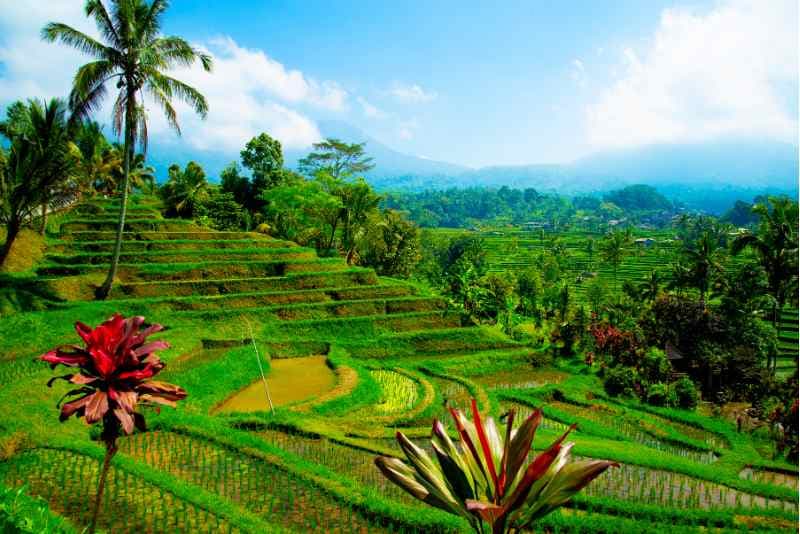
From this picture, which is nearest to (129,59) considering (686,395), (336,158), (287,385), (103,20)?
(103,20)

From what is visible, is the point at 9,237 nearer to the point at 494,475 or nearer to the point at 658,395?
the point at 494,475

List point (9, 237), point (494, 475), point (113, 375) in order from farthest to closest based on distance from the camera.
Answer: point (9, 237) → point (113, 375) → point (494, 475)

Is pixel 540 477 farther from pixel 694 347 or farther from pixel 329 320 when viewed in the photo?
pixel 694 347

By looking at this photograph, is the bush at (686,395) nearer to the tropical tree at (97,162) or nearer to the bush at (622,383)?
the bush at (622,383)

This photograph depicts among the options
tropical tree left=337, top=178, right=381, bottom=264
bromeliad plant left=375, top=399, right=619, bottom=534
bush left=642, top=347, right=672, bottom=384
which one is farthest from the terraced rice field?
tropical tree left=337, top=178, right=381, bottom=264

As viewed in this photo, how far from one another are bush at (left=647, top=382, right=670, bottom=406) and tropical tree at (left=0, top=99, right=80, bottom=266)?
1922 cm

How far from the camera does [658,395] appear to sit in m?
14.5

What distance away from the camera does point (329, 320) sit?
19.2 metres

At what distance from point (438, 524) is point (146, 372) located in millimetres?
4443

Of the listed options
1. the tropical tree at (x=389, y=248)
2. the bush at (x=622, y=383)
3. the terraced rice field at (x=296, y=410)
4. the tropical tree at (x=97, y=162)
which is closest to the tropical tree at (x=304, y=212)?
the tropical tree at (x=389, y=248)

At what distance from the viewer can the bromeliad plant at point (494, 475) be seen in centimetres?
289

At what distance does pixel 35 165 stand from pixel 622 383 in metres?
19.4

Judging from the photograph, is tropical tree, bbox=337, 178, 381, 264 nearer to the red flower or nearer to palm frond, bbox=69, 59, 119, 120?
palm frond, bbox=69, 59, 119, 120

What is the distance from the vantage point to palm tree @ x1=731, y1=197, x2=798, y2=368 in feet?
59.7
